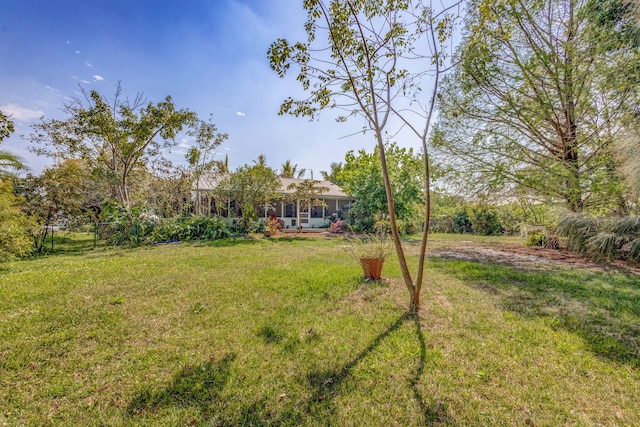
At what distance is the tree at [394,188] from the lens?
16.3 m

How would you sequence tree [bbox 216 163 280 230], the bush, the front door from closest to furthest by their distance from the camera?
the bush
tree [bbox 216 163 280 230]
the front door

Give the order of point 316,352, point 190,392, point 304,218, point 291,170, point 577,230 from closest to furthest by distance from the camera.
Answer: point 190,392, point 316,352, point 577,230, point 304,218, point 291,170

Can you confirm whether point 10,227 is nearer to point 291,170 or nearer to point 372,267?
point 372,267

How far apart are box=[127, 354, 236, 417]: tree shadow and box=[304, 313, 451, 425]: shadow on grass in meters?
0.86

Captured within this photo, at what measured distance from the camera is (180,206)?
1563 cm

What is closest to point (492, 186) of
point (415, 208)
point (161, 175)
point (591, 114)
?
point (591, 114)

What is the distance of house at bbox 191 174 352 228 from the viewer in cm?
1578

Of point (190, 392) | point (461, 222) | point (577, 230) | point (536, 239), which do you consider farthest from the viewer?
point (461, 222)

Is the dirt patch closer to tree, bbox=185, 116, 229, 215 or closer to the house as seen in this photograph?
the house

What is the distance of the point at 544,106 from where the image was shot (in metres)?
7.67

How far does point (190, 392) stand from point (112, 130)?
1522 centimetres

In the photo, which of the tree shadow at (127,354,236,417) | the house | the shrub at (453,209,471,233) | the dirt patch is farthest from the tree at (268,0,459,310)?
the shrub at (453,209,471,233)

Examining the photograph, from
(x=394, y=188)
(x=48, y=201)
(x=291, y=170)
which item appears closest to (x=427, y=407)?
(x=48, y=201)

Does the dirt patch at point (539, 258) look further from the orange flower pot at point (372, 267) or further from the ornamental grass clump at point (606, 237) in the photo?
the orange flower pot at point (372, 267)
